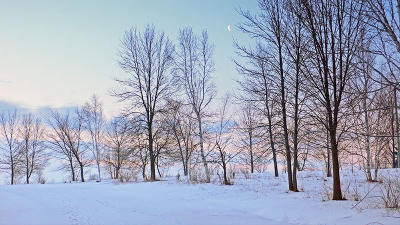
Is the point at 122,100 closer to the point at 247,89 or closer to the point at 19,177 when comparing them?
the point at 247,89

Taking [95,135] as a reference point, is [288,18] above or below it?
above

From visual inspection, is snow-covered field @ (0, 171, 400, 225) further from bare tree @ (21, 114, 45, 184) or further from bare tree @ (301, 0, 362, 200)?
bare tree @ (21, 114, 45, 184)

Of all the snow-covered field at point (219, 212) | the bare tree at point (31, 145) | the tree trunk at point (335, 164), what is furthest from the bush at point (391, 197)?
the bare tree at point (31, 145)

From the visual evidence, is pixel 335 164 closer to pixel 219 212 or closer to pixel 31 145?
pixel 219 212

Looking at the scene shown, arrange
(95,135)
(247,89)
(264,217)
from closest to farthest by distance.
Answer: (264,217), (247,89), (95,135)

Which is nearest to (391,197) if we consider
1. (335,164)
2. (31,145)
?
(335,164)

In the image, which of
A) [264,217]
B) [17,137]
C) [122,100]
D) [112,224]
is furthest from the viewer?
[17,137]

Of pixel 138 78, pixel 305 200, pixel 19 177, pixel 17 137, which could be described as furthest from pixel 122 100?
pixel 19 177

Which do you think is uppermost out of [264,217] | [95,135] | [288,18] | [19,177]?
[288,18]

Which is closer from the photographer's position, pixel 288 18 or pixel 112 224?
pixel 112 224

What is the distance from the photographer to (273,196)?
33.7ft

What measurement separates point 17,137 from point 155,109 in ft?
85.1

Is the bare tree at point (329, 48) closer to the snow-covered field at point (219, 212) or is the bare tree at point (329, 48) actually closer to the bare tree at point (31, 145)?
the snow-covered field at point (219, 212)

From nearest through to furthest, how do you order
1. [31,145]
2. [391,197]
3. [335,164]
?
1. [391,197]
2. [335,164]
3. [31,145]
